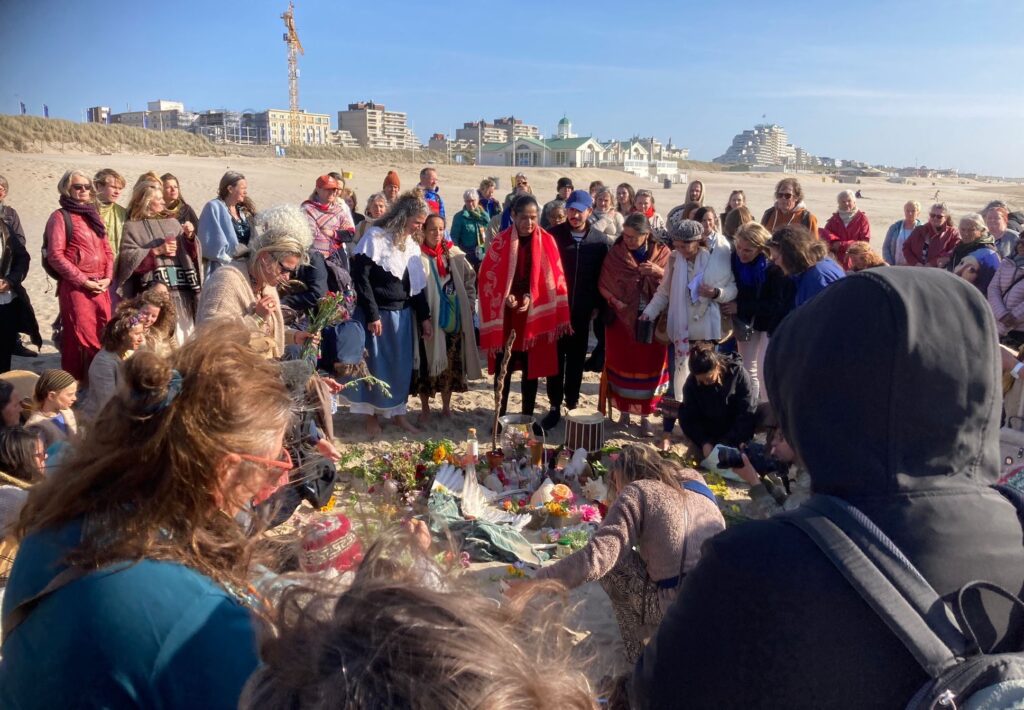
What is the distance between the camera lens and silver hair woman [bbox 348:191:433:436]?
5.97m

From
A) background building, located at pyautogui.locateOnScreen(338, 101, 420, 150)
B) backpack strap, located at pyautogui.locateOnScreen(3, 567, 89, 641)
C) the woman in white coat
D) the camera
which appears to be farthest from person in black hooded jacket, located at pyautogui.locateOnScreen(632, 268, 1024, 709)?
background building, located at pyautogui.locateOnScreen(338, 101, 420, 150)

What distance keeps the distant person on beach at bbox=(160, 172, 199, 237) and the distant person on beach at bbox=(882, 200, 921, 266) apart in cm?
787

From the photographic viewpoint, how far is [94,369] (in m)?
4.39

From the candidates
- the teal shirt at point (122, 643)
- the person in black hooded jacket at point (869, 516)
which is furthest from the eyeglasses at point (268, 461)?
the person in black hooded jacket at point (869, 516)

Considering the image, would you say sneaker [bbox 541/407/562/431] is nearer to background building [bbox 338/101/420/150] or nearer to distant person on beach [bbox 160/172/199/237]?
distant person on beach [bbox 160/172/199/237]

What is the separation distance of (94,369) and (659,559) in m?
3.34

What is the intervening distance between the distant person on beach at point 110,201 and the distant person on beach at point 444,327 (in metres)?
2.66

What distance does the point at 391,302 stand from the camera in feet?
20.2

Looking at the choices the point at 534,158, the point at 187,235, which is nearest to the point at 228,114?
the point at 534,158

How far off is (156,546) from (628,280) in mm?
5419

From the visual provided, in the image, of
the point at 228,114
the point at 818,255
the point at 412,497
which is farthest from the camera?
the point at 228,114

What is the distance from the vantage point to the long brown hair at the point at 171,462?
1.31m

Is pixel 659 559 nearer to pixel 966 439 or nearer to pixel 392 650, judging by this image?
pixel 966 439

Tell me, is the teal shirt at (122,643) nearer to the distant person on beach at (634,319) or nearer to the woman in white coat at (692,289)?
the woman in white coat at (692,289)
